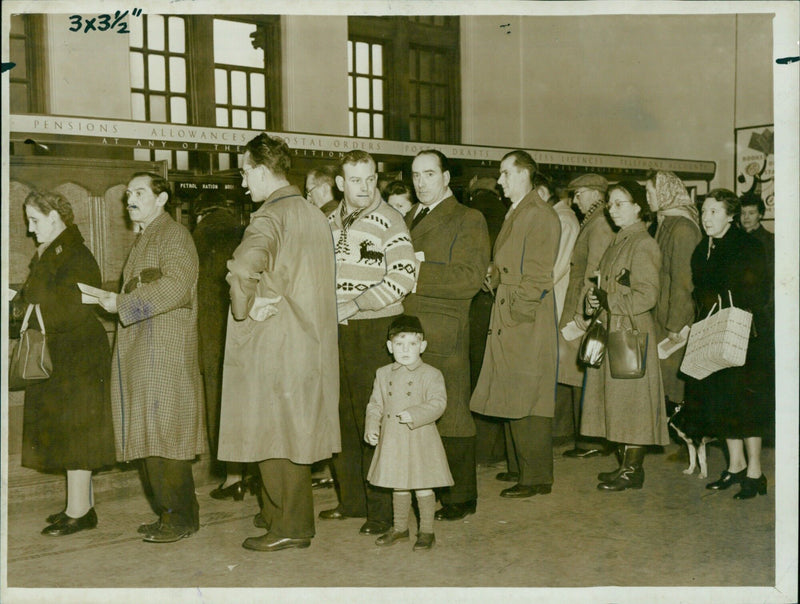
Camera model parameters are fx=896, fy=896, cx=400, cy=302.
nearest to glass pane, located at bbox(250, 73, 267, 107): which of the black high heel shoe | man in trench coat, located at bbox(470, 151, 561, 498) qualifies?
man in trench coat, located at bbox(470, 151, 561, 498)

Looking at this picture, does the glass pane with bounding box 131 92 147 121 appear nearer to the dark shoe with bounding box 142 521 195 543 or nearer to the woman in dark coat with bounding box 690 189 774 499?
the dark shoe with bounding box 142 521 195 543

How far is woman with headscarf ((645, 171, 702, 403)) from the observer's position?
5.07 m

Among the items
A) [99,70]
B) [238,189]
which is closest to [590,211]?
[238,189]

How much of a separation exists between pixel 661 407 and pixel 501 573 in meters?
1.63

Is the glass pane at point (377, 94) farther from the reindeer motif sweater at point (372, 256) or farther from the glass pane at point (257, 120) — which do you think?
the reindeer motif sweater at point (372, 256)

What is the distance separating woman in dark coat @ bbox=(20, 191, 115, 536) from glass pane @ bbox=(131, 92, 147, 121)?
1.73m

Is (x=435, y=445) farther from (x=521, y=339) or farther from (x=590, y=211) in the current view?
(x=590, y=211)

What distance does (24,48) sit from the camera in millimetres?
4730

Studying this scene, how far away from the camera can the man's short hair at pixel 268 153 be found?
394 centimetres

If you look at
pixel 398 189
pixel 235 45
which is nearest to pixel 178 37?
pixel 235 45

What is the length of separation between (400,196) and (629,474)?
2.08 m

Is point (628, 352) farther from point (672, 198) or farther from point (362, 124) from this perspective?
point (362, 124)

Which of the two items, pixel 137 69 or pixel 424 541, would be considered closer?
pixel 424 541

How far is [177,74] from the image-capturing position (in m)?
5.97
